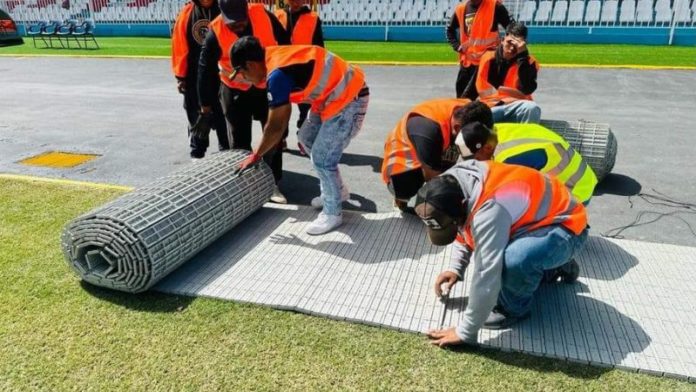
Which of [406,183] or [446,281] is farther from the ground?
[406,183]

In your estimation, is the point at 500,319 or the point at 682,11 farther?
the point at 682,11

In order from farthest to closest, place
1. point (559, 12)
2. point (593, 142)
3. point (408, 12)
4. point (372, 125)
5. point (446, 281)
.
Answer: point (408, 12) → point (559, 12) → point (372, 125) → point (593, 142) → point (446, 281)

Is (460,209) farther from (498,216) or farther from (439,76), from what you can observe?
(439,76)

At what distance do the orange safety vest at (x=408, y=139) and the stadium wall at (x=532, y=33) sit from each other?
45.2ft

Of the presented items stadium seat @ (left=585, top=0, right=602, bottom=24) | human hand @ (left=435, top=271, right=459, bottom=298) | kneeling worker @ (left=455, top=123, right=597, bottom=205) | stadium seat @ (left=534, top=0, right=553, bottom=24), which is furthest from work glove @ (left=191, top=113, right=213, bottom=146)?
stadium seat @ (left=585, top=0, right=602, bottom=24)

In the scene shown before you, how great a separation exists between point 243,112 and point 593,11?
47.0 ft

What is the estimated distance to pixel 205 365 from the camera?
101 inches

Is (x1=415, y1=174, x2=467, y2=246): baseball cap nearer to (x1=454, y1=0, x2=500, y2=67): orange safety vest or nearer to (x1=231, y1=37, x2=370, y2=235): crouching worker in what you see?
(x1=231, y1=37, x2=370, y2=235): crouching worker

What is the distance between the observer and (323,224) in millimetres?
3924

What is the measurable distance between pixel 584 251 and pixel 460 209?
1.83m

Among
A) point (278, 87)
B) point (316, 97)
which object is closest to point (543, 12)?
point (316, 97)

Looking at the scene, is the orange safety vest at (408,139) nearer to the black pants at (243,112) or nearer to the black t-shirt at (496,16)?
the black pants at (243,112)

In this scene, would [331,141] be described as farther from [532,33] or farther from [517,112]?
[532,33]

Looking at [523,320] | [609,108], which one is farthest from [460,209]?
[609,108]
